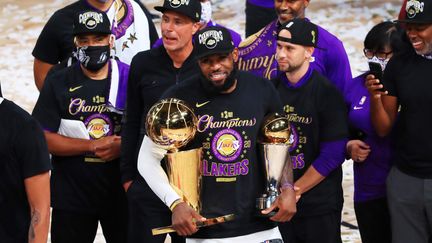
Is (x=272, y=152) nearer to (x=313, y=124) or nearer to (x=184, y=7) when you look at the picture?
(x=313, y=124)

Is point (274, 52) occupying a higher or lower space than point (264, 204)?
higher

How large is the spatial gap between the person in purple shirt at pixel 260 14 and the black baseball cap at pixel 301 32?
2772 millimetres

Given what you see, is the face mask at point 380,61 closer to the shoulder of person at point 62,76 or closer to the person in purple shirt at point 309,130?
the person in purple shirt at point 309,130

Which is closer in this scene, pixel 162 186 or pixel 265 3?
pixel 162 186

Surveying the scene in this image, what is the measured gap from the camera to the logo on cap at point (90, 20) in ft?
25.0

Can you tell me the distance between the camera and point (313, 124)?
7.28 metres

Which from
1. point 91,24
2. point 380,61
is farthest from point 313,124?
point 91,24

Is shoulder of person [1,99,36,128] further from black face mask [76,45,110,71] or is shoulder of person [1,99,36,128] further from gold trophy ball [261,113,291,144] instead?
black face mask [76,45,110,71]

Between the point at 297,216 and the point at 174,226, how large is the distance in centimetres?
124

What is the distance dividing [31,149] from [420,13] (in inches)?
98.2

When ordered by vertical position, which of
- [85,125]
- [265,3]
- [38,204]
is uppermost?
[265,3]

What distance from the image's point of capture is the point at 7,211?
6047 millimetres

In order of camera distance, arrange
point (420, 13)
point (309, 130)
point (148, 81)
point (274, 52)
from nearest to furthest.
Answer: point (420, 13) < point (148, 81) < point (309, 130) < point (274, 52)

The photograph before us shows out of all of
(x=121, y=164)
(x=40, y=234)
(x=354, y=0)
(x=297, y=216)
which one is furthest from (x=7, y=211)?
(x=354, y=0)
